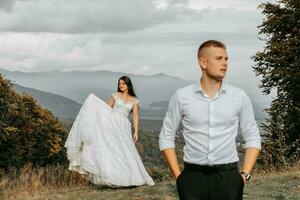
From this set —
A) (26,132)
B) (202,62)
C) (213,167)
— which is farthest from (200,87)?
(26,132)

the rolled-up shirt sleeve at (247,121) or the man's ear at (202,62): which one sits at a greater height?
the man's ear at (202,62)

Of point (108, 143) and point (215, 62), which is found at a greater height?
point (215, 62)

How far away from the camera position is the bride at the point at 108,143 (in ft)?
44.8

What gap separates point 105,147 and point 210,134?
31.4ft

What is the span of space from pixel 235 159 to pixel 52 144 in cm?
4898

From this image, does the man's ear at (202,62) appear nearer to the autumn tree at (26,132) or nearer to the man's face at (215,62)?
the man's face at (215,62)

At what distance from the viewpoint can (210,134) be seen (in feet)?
14.6

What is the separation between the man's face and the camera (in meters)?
4.38

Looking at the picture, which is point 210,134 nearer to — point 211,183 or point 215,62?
point 211,183

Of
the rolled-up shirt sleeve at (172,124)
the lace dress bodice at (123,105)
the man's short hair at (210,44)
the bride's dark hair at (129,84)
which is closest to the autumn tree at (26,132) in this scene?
the lace dress bodice at (123,105)

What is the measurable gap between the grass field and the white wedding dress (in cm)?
36

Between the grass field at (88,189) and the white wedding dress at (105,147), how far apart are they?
361 mm

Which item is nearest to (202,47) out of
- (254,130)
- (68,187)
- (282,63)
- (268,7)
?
(254,130)

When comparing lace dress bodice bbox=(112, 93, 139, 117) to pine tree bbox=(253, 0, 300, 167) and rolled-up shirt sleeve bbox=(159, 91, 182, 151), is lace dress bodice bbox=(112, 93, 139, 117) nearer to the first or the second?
rolled-up shirt sleeve bbox=(159, 91, 182, 151)
